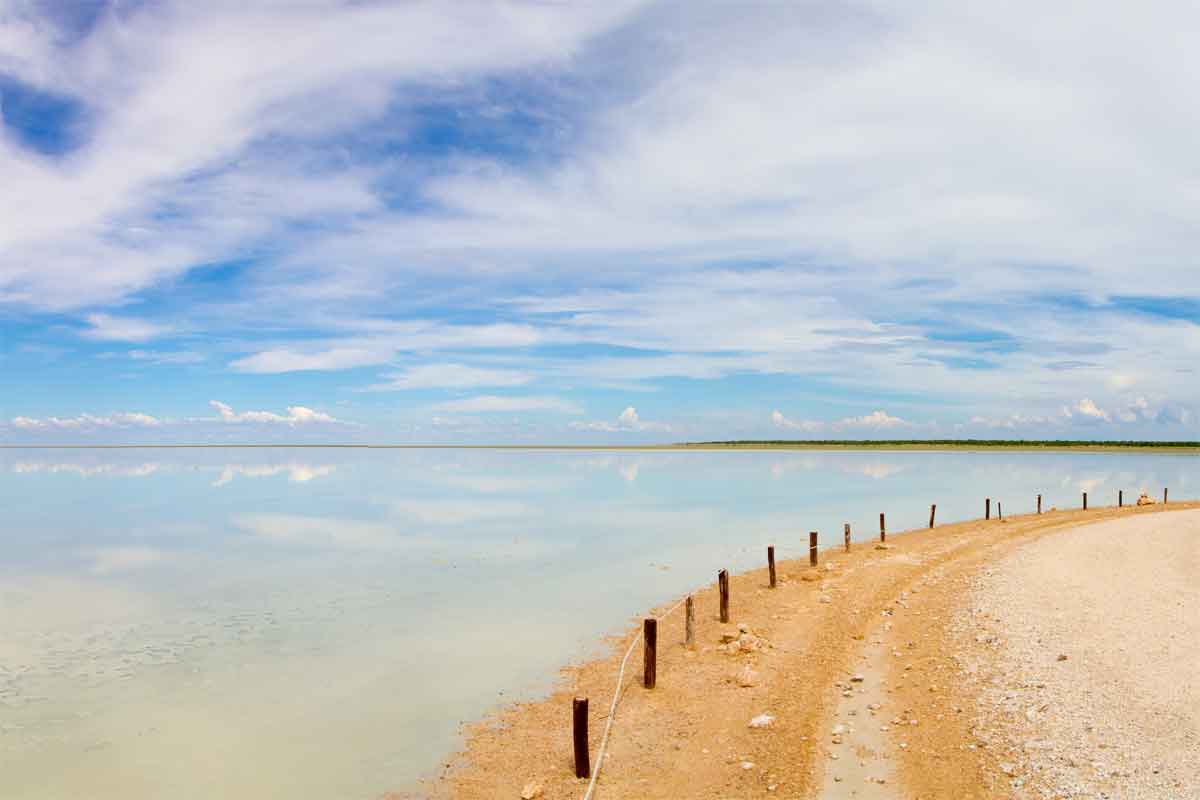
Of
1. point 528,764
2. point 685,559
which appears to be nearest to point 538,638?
point 528,764

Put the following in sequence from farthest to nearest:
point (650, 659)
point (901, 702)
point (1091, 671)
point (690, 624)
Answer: point (690, 624) → point (650, 659) → point (1091, 671) → point (901, 702)

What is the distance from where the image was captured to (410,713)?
1566cm

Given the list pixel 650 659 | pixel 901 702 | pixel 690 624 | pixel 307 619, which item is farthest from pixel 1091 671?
pixel 307 619

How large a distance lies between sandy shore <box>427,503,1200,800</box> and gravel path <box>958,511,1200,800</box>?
0.15 ft

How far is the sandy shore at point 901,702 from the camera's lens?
37.4 ft

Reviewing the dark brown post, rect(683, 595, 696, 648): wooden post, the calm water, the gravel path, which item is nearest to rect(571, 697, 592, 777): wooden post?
the calm water

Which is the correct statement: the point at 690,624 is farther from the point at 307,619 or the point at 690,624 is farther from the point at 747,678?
the point at 307,619

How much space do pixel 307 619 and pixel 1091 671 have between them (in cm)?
2052

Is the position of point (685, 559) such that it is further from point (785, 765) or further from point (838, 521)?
point (785, 765)

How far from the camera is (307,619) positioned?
22844mm

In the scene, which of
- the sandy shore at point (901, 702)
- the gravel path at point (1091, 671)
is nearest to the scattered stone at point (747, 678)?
the sandy shore at point (901, 702)

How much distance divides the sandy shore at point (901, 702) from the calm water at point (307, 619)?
8.49 ft

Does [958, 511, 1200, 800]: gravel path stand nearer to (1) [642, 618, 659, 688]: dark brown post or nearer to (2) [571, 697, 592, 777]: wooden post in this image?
(1) [642, 618, 659, 688]: dark brown post

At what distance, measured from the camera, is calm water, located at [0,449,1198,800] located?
13.8m
